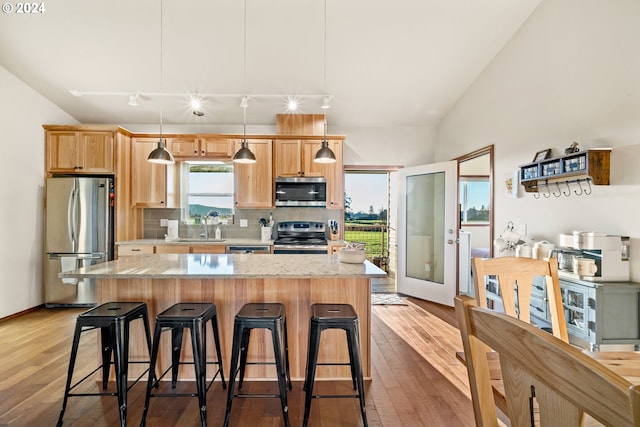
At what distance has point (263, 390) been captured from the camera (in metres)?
2.44

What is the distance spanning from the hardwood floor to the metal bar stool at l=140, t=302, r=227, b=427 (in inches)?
7.3

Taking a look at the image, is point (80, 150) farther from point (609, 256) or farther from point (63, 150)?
point (609, 256)

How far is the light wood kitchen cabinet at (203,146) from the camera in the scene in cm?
483

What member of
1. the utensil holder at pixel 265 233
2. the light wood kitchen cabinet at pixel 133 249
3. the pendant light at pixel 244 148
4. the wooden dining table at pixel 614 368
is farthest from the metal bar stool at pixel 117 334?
the utensil holder at pixel 265 233

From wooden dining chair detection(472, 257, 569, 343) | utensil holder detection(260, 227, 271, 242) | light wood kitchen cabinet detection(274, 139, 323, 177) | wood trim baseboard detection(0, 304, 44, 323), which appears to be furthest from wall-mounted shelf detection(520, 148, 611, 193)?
wood trim baseboard detection(0, 304, 44, 323)

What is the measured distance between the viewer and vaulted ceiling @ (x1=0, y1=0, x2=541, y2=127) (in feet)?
10.7

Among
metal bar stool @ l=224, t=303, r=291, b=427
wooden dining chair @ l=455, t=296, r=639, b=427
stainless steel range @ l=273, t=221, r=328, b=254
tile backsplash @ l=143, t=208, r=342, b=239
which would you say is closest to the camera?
wooden dining chair @ l=455, t=296, r=639, b=427

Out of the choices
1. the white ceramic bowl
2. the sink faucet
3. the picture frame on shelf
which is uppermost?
the picture frame on shelf

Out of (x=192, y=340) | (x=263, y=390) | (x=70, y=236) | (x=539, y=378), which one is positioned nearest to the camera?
(x=539, y=378)

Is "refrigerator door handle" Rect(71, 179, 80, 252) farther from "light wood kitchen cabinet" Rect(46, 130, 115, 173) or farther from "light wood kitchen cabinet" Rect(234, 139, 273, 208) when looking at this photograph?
"light wood kitchen cabinet" Rect(234, 139, 273, 208)

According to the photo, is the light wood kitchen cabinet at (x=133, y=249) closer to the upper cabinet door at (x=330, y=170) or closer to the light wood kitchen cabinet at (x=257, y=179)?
the light wood kitchen cabinet at (x=257, y=179)

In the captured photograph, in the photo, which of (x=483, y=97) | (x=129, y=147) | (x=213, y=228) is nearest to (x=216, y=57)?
(x=129, y=147)

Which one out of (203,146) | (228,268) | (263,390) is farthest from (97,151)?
(263,390)

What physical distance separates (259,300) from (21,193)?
12.2 feet
